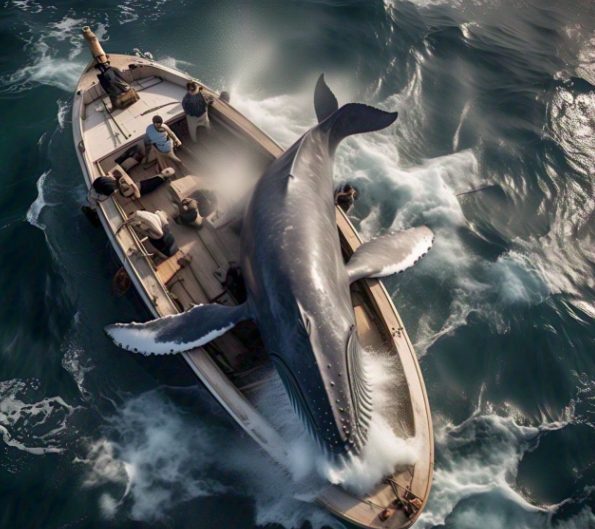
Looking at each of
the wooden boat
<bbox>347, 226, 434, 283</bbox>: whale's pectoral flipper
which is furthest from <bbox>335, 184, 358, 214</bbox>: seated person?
<bbox>347, 226, 434, 283</bbox>: whale's pectoral flipper

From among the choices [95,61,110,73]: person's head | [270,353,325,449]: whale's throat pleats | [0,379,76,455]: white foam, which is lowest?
[0,379,76,455]: white foam

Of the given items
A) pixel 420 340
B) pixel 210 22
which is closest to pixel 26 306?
pixel 420 340

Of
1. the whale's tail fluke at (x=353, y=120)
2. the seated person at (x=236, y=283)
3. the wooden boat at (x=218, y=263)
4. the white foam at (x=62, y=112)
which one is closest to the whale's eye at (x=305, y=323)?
the wooden boat at (x=218, y=263)

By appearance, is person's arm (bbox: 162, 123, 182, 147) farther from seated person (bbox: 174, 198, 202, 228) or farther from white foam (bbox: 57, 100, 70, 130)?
white foam (bbox: 57, 100, 70, 130)

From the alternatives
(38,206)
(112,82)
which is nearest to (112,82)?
(112,82)

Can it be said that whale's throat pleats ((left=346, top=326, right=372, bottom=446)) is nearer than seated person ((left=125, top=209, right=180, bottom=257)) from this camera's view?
Yes

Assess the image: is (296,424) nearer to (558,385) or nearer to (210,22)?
(558,385)
